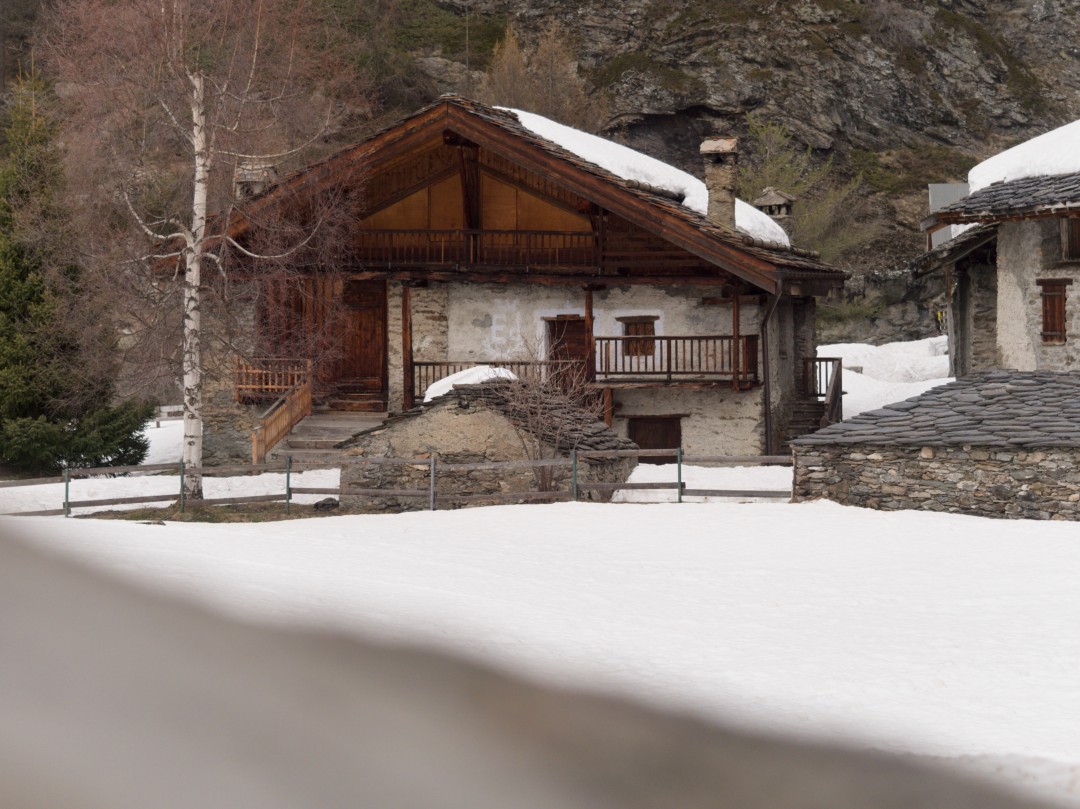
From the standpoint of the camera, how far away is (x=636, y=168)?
28875 mm

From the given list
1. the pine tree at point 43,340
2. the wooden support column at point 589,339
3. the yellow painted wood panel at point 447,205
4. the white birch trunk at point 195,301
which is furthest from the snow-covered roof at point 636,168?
the pine tree at point 43,340

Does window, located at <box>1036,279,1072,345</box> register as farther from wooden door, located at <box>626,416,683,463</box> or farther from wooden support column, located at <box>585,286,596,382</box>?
wooden support column, located at <box>585,286,596,382</box>

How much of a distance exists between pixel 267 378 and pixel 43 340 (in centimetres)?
443

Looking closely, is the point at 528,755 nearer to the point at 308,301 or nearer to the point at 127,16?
the point at 127,16

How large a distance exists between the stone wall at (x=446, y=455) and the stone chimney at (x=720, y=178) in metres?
8.85

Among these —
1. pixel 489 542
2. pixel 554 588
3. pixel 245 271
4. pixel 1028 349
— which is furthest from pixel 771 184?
pixel 554 588

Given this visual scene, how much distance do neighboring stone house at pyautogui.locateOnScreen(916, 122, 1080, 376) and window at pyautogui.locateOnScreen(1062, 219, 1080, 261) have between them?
2 cm

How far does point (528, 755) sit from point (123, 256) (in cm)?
2082

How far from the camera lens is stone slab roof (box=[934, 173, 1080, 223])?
22.8 meters

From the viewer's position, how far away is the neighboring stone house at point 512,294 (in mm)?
24797

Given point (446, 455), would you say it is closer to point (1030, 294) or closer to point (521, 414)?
point (521, 414)

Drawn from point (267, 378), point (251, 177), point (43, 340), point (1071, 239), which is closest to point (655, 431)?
point (267, 378)

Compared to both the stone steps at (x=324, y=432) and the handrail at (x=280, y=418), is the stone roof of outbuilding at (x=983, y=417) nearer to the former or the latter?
the stone steps at (x=324, y=432)

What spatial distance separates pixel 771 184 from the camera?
149ft
